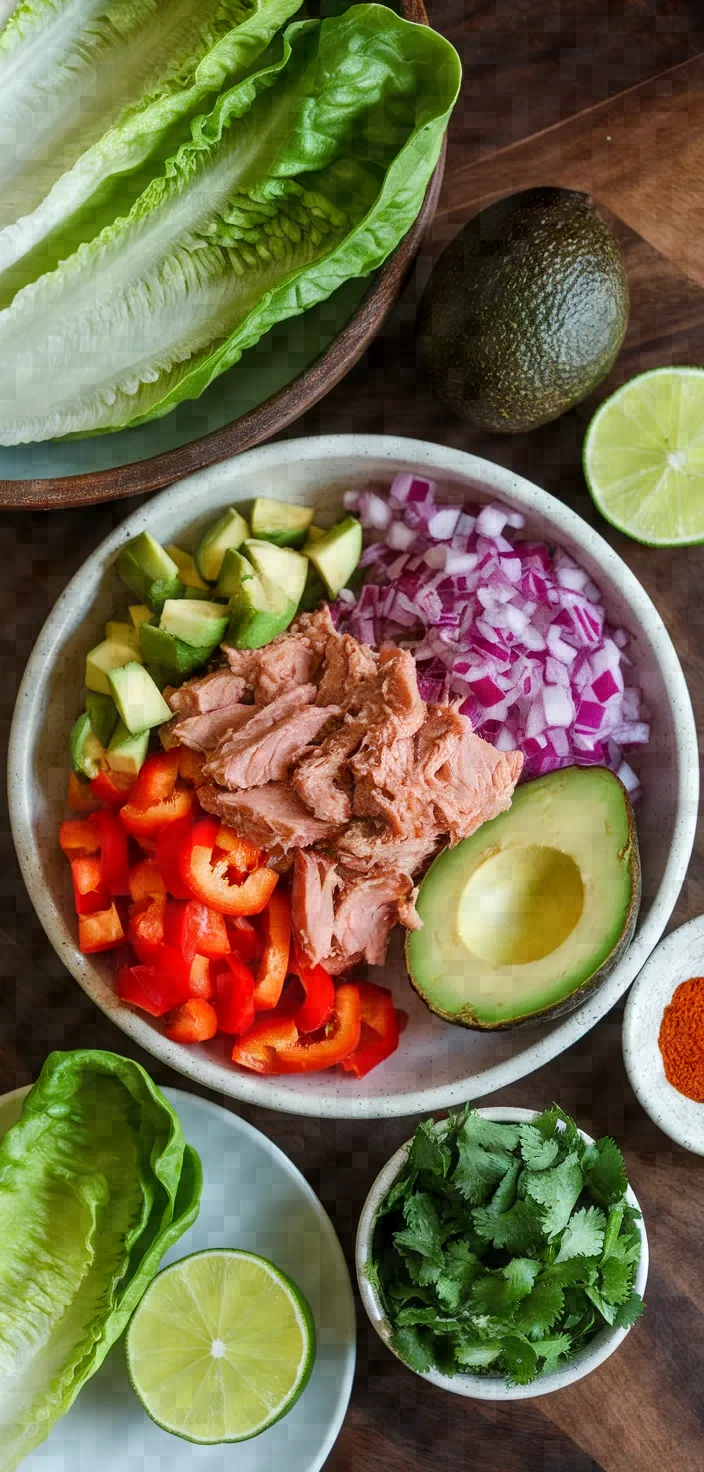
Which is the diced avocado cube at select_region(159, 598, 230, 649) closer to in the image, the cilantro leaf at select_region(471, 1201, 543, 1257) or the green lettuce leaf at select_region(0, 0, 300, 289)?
the green lettuce leaf at select_region(0, 0, 300, 289)

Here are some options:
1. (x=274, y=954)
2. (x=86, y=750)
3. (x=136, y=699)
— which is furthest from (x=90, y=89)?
(x=274, y=954)

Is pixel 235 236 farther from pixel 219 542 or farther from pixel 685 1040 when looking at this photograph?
pixel 685 1040

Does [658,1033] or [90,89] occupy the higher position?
[90,89]

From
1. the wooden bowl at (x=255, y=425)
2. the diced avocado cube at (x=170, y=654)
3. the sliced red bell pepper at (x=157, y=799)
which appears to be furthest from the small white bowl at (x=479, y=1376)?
the wooden bowl at (x=255, y=425)

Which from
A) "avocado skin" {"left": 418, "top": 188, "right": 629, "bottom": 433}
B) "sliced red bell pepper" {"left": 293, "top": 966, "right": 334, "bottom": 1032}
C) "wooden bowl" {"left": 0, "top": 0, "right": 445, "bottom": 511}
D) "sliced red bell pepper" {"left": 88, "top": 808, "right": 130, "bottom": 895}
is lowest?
"sliced red bell pepper" {"left": 293, "top": 966, "right": 334, "bottom": 1032}

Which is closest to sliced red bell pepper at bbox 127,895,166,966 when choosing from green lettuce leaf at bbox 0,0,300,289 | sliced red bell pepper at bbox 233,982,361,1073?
sliced red bell pepper at bbox 233,982,361,1073

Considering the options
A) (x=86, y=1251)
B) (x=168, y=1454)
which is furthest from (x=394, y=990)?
(x=168, y=1454)
